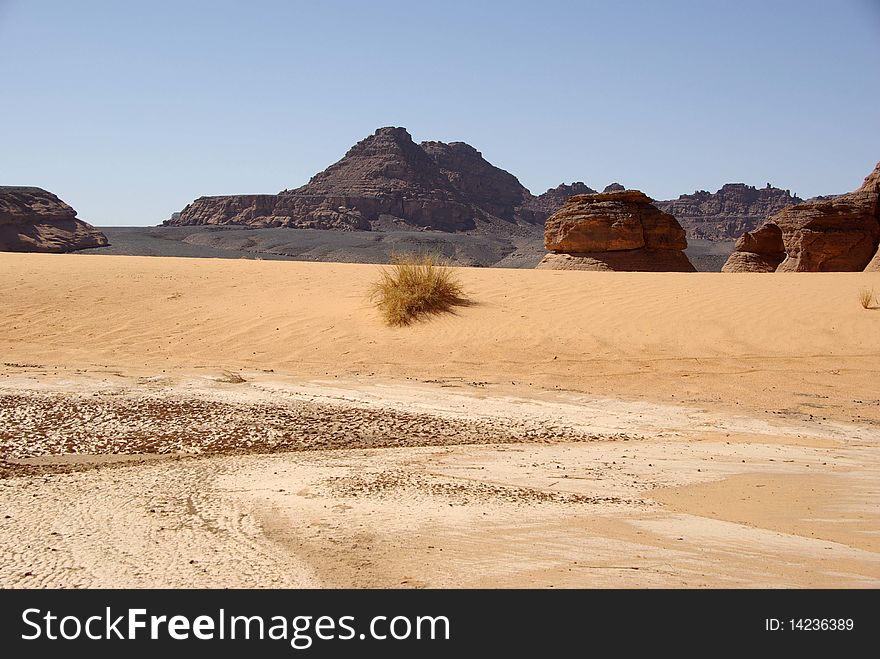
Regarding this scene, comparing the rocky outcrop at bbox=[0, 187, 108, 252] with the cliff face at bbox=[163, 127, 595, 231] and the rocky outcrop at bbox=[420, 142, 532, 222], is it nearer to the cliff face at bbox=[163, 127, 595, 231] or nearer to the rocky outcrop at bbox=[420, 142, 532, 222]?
the cliff face at bbox=[163, 127, 595, 231]

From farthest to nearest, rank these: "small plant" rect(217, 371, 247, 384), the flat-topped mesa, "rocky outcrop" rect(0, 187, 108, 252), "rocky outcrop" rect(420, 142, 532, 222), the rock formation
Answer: "rocky outcrop" rect(420, 142, 532, 222)
"rocky outcrop" rect(0, 187, 108, 252)
the rock formation
the flat-topped mesa
"small plant" rect(217, 371, 247, 384)

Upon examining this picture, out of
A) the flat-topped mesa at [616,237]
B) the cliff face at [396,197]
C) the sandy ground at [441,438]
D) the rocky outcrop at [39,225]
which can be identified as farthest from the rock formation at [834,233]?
the cliff face at [396,197]

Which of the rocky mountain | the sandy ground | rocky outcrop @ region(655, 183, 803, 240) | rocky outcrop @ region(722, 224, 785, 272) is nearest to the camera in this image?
the sandy ground

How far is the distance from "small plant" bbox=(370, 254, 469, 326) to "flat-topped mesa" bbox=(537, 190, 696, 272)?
18.4 metres

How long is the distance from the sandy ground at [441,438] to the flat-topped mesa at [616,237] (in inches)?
651

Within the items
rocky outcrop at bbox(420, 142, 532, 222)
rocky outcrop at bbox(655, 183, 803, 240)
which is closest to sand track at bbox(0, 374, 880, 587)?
rocky outcrop at bbox(655, 183, 803, 240)

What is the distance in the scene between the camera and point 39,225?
212ft

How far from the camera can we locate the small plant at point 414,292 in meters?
11.3

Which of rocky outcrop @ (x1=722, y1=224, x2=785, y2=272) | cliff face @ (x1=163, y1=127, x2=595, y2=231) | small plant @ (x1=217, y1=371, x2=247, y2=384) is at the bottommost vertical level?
small plant @ (x1=217, y1=371, x2=247, y2=384)

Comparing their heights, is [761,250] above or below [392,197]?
below

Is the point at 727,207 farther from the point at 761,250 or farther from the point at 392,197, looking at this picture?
the point at 761,250

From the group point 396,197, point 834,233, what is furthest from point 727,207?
point 834,233

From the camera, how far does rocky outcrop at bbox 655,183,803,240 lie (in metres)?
115

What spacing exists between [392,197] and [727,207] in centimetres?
5531
